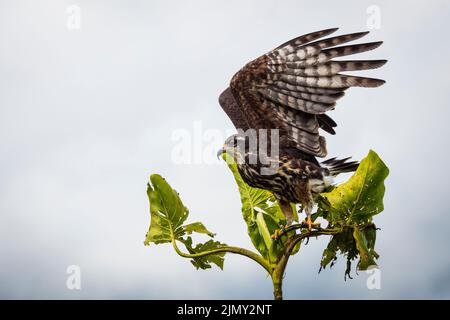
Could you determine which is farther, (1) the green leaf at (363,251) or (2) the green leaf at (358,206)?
(2) the green leaf at (358,206)

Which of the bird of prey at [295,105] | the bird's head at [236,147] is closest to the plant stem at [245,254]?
the bird of prey at [295,105]

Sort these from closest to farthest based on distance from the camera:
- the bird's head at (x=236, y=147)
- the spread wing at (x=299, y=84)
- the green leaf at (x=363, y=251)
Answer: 1. the green leaf at (x=363, y=251)
2. the spread wing at (x=299, y=84)
3. the bird's head at (x=236, y=147)

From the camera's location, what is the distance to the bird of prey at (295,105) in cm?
650

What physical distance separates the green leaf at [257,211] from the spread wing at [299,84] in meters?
0.84

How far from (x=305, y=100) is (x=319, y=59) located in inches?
19.6

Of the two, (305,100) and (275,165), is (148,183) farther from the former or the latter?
(305,100)

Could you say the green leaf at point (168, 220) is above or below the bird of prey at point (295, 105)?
below

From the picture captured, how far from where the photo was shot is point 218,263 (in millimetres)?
7129

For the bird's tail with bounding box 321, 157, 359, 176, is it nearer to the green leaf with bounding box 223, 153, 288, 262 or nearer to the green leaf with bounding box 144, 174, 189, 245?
the green leaf with bounding box 223, 153, 288, 262

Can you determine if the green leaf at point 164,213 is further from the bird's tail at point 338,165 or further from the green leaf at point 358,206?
the bird's tail at point 338,165

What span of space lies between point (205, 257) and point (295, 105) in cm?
211

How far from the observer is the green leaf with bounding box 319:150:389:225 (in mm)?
6156
